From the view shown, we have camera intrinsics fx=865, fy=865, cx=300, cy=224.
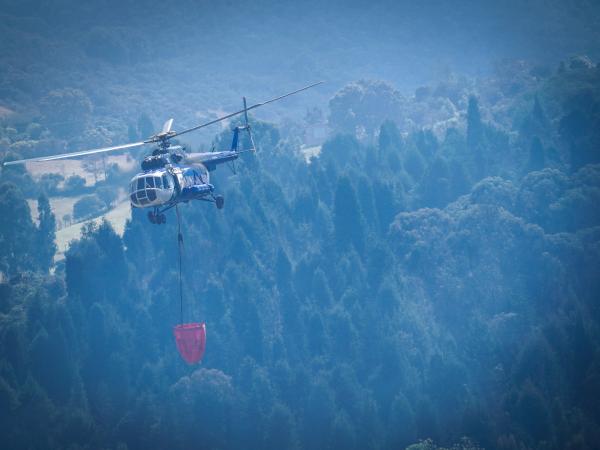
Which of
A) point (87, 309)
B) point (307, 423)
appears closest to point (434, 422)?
point (307, 423)

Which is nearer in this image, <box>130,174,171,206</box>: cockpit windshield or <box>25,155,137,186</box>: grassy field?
<box>130,174,171,206</box>: cockpit windshield

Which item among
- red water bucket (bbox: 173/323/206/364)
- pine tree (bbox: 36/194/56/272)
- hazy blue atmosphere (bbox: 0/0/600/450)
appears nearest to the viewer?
red water bucket (bbox: 173/323/206/364)

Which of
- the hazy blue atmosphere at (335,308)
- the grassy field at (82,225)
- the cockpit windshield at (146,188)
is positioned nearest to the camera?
the cockpit windshield at (146,188)

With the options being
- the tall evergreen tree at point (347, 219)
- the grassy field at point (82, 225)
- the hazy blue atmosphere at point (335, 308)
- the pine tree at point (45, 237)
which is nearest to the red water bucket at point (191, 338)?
the hazy blue atmosphere at point (335, 308)

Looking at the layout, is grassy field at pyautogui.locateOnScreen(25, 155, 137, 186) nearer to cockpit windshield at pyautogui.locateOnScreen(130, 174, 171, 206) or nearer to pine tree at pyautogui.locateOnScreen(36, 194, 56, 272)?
pine tree at pyautogui.locateOnScreen(36, 194, 56, 272)

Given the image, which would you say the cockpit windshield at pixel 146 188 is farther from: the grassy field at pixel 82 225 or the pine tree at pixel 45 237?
the grassy field at pixel 82 225

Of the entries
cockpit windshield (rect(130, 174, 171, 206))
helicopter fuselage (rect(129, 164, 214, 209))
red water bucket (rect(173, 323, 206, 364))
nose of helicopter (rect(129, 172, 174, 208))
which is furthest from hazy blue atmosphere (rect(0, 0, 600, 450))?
cockpit windshield (rect(130, 174, 171, 206))

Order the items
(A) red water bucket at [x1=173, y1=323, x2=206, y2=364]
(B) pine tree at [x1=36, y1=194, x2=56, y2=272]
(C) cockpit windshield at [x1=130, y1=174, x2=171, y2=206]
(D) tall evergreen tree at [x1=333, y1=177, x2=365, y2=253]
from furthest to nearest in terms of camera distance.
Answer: (B) pine tree at [x1=36, y1=194, x2=56, y2=272], (D) tall evergreen tree at [x1=333, y1=177, x2=365, y2=253], (A) red water bucket at [x1=173, y1=323, x2=206, y2=364], (C) cockpit windshield at [x1=130, y1=174, x2=171, y2=206]

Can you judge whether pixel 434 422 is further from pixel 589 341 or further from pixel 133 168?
pixel 133 168

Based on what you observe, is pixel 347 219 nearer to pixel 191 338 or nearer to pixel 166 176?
pixel 191 338
